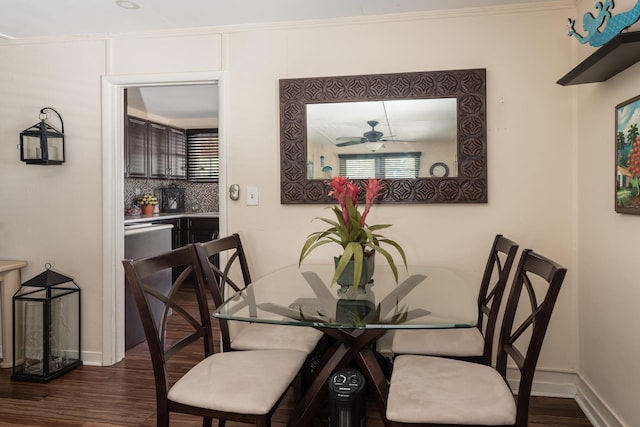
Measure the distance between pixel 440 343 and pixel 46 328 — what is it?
2.45m

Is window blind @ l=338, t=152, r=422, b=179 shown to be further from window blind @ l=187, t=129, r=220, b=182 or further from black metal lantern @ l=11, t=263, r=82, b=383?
window blind @ l=187, t=129, r=220, b=182

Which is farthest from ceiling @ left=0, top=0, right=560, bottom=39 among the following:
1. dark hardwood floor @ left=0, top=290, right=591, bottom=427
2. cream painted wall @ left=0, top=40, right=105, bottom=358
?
dark hardwood floor @ left=0, top=290, right=591, bottom=427

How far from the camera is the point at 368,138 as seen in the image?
2.81m

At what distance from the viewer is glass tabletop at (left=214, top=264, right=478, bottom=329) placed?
1619 millimetres

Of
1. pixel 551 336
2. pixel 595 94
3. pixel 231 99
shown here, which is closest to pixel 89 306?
pixel 231 99

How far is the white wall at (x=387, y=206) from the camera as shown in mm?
2529

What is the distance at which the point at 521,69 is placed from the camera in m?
2.67

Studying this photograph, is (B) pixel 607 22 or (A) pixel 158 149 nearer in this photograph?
(B) pixel 607 22

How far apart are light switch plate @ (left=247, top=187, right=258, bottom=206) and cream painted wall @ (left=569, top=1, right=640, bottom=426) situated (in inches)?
76.9

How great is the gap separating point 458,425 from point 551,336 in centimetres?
155

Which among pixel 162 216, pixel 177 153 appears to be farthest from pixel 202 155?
pixel 162 216

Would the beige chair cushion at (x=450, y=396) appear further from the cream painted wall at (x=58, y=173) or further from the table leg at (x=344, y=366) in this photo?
the cream painted wall at (x=58, y=173)

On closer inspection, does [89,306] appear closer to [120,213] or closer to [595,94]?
[120,213]

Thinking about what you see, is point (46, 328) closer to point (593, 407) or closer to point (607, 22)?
point (593, 407)
